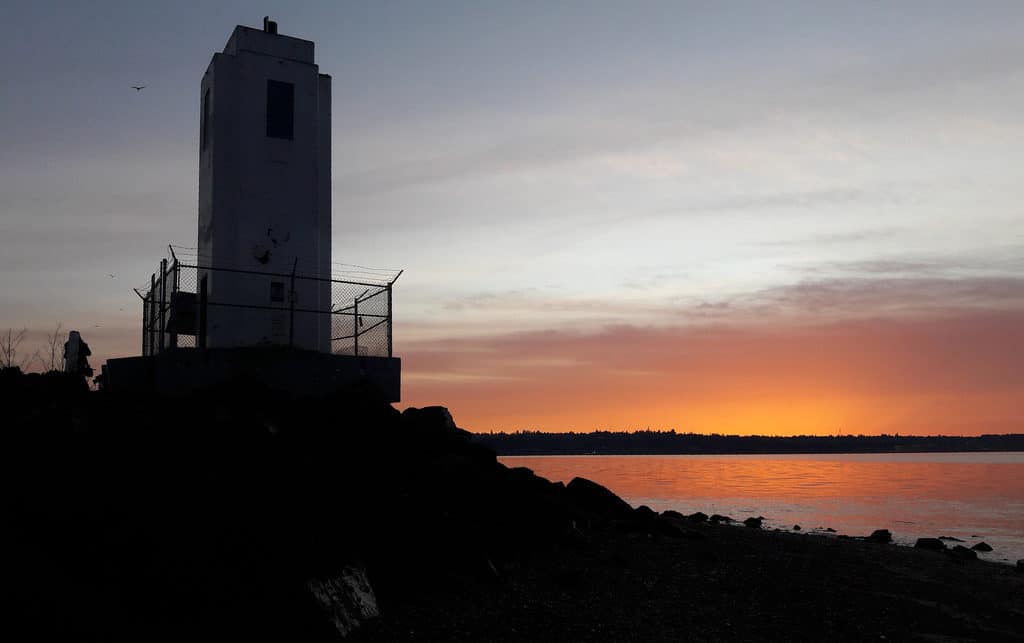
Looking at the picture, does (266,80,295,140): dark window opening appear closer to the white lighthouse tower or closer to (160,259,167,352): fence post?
the white lighthouse tower

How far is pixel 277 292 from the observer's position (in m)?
23.2

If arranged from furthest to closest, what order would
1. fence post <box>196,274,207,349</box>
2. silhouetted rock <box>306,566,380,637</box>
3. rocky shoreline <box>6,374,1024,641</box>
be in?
fence post <box>196,274,207,349</box>
silhouetted rock <box>306,566,380,637</box>
rocky shoreline <box>6,374,1024,641</box>

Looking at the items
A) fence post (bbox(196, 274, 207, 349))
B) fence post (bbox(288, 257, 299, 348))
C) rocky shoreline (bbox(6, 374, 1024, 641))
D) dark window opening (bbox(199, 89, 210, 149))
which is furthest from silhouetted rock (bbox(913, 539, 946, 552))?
dark window opening (bbox(199, 89, 210, 149))

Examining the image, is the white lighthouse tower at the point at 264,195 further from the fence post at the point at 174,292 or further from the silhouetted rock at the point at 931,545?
the silhouetted rock at the point at 931,545

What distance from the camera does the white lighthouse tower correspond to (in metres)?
22.8

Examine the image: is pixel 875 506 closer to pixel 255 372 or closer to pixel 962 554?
pixel 962 554

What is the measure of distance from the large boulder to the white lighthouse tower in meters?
8.94

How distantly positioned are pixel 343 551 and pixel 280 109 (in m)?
13.9

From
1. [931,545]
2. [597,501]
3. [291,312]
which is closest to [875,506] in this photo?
[931,545]

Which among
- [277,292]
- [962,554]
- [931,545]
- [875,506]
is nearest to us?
[277,292]

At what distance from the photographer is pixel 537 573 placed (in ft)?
59.0

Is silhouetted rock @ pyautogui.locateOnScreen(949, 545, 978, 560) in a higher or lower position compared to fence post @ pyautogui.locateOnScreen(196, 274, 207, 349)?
lower

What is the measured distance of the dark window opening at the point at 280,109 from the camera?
77.4 feet

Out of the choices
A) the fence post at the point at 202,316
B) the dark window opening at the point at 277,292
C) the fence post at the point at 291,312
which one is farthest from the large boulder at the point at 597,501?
the fence post at the point at 202,316
